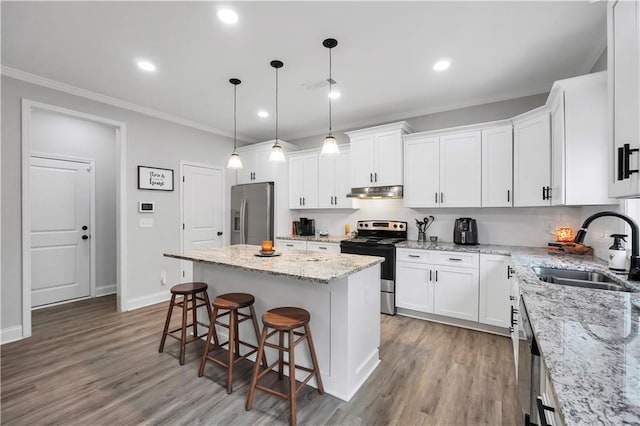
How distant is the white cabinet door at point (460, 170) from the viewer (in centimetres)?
337

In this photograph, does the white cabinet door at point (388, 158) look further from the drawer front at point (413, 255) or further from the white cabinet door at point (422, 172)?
the drawer front at point (413, 255)

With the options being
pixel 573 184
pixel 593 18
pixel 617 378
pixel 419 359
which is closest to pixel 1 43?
pixel 617 378

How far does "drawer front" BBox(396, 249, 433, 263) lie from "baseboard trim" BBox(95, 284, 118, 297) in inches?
175

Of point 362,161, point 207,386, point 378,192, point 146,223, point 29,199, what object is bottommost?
point 207,386

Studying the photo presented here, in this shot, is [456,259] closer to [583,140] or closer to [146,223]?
[583,140]

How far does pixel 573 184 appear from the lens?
229 centimetres

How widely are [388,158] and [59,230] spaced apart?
4.83 meters

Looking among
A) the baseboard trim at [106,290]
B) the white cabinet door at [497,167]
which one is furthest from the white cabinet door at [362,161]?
the baseboard trim at [106,290]

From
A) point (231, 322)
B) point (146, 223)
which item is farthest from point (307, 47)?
point (146, 223)

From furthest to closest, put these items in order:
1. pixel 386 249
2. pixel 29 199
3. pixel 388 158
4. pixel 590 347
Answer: pixel 388 158 < pixel 386 249 < pixel 29 199 < pixel 590 347

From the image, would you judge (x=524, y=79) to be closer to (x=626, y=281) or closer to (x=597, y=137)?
(x=597, y=137)

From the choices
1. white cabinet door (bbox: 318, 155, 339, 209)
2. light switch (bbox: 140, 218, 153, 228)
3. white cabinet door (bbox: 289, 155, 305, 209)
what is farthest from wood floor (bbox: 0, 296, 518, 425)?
white cabinet door (bbox: 289, 155, 305, 209)

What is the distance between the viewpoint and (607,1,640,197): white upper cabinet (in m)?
1.22

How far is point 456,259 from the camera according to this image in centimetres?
319
